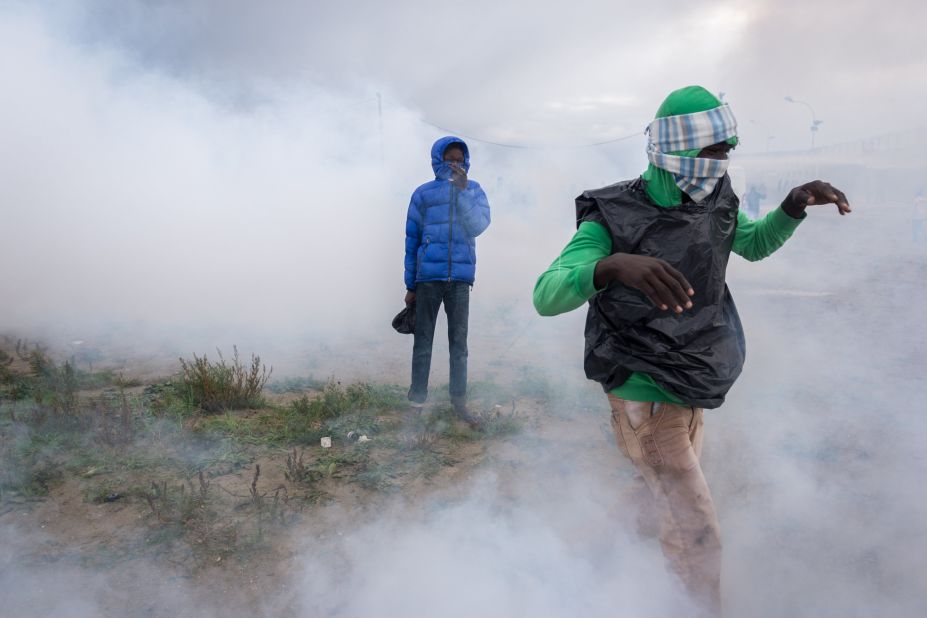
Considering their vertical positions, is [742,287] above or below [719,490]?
above

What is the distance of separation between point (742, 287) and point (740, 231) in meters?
7.38

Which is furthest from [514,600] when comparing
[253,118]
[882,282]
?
[253,118]

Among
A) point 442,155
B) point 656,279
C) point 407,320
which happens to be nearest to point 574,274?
point 656,279

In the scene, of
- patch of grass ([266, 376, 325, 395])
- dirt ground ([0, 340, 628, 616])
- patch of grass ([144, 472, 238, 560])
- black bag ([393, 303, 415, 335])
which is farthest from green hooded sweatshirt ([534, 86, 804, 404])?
patch of grass ([266, 376, 325, 395])

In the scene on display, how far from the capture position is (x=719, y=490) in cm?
321

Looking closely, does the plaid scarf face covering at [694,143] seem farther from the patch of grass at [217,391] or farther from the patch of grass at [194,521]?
the patch of grass at [217,391]

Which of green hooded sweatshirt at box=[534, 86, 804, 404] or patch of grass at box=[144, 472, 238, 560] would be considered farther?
patch of grass at box=[144, 472, 238, 560]

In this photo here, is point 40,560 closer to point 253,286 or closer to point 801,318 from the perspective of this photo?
point 253,286

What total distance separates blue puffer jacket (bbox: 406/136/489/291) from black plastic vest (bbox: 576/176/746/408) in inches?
76.5

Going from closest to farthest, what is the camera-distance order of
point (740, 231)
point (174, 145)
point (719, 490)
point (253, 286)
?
point (740, 231)
point (719, 490)
point (253, 286)
point (174, 145)

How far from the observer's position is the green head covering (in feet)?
6.21

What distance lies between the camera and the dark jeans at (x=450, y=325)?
3.97 meters

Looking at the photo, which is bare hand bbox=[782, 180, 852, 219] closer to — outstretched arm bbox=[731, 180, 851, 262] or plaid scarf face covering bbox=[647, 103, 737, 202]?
outstretched arm bbox=[731, 180, 851, 262]

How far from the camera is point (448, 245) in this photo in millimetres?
3895
